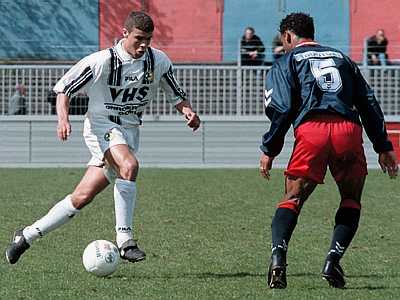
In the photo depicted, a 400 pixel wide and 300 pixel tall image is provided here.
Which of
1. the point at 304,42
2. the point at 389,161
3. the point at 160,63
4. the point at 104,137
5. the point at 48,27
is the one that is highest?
the point at 48,27

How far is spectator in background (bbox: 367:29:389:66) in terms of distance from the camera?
23203 millimetres

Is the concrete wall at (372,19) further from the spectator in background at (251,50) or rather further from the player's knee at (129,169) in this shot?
the player's knee at (129,169)

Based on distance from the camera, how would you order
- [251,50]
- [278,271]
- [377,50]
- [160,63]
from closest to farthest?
[278,271] → [160,63] → [251,50] → [377,50]

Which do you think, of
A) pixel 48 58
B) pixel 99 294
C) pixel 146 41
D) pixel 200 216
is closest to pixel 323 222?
pixel 200 216

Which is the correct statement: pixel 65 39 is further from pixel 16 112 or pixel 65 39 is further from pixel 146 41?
pixel 146 41

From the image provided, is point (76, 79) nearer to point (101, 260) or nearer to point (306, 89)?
point (101, 260)

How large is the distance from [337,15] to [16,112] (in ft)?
27.7

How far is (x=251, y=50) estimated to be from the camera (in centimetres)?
2347

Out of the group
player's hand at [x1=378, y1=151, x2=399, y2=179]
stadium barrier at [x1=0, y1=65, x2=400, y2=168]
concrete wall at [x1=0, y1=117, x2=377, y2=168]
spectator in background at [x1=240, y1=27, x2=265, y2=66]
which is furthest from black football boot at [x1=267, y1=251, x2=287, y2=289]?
spectator in background at [x1=240, y1=27, x2=265, y2=66]

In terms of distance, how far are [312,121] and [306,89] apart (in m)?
0.20

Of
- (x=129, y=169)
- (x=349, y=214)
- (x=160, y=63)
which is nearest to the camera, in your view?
(x=349, y=214)

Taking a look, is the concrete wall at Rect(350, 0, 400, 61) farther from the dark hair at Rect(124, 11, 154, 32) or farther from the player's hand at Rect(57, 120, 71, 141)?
the player's hand at Rect(57, 120, 71, 141)

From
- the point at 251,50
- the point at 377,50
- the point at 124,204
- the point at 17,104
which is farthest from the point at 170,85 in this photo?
the point at 377,50

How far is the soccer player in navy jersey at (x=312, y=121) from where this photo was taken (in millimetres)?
6961
